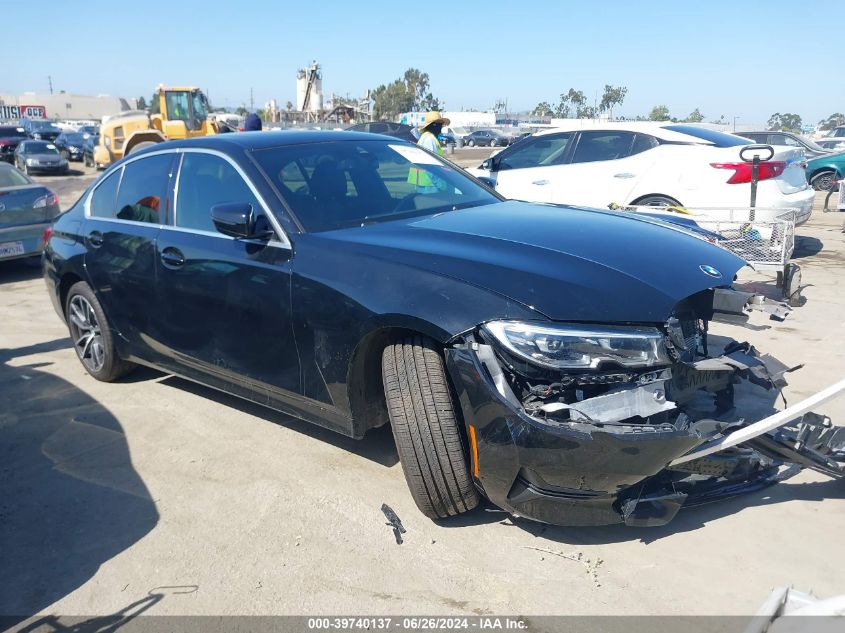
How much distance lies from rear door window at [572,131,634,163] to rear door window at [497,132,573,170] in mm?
187

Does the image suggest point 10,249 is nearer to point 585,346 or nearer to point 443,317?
point 443,317

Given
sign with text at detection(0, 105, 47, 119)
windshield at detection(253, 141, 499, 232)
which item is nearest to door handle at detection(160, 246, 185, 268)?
windshield at detection(253, 141, 499, 232)

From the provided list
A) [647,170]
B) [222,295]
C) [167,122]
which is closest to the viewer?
[222,295]

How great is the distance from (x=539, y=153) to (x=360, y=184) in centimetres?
526

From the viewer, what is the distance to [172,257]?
4176 mm

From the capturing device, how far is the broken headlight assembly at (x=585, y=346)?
272cm

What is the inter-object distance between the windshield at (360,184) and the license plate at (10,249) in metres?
6.27

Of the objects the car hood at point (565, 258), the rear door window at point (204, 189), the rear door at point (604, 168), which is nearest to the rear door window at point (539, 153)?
the rear door at point (604, 168)

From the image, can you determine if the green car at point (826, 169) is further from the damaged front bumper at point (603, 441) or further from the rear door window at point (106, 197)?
the rear door window at point (106, 197)

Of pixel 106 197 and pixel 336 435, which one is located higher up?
pixel 106 197

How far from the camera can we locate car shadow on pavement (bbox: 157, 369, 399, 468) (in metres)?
4.01

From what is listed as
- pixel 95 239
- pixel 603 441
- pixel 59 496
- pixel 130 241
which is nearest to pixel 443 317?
pixel 603 441

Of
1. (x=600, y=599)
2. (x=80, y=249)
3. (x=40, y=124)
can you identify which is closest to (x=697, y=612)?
(x=600, y=599)

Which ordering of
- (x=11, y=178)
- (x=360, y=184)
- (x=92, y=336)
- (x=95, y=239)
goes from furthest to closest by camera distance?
1. (x=11, y=178)
2. (x=92, y=336)
3. (x=95, y=239)
4. (x=360, y=184)
